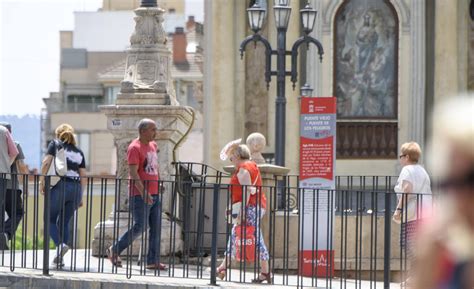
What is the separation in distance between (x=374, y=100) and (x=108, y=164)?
Answer: 57.6m

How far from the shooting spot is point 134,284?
47.2ft

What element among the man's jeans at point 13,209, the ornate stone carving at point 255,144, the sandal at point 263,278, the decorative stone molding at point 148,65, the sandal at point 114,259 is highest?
the decorative stone molding at point 148,65

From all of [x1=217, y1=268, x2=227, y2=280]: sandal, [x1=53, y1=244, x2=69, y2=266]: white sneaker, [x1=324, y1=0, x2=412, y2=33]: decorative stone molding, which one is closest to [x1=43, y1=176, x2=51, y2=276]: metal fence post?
[x1=53, y1=244, x2=69, y2=266]: white sneaker

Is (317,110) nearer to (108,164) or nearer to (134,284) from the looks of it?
(134,284)

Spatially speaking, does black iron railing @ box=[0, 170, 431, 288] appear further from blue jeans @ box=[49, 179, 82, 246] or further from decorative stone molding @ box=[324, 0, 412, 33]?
decorative stone molding @ box=[324, 0, 412, 33]

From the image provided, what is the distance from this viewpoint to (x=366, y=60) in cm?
3428

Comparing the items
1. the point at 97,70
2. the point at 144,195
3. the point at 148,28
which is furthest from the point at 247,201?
the point at 97,70

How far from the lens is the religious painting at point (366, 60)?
3422 cm

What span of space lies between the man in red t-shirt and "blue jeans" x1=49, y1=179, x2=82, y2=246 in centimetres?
54

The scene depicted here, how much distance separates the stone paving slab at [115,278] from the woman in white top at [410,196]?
2.35 ft

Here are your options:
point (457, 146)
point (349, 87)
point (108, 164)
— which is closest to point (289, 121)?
point (349, 87)

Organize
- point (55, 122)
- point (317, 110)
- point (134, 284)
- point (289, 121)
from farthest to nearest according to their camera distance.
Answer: point (55, 122)
point (289, 121)
point (317, 110)
point (134, 284)

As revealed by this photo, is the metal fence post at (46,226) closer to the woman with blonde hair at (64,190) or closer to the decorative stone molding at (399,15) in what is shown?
the woman with blonde hair at (64,190)

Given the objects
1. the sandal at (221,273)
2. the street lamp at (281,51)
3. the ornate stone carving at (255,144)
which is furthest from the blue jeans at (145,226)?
the street lamp at (281,51)
